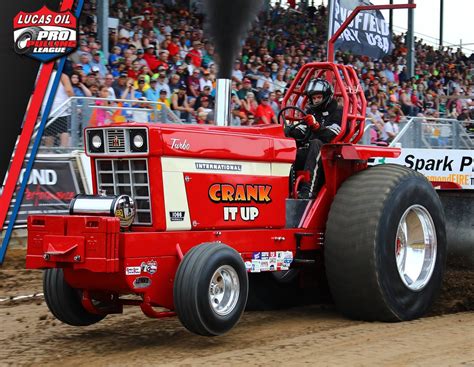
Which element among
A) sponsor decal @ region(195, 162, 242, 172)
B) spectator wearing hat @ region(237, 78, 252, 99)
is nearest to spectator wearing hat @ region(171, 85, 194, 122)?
spectator wearing hat @ region(237, 78, 252, 99)

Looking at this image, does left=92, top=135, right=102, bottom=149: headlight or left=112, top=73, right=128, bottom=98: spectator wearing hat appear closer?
left=92, top=135, right=102, bottom=149: headlight

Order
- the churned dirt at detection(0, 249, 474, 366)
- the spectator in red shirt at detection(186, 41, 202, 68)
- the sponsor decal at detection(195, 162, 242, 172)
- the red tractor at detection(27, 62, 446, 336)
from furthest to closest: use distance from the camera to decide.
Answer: the spectator in red shirt at detection(186, 41, 202, 68)
the sponsor decal at detection(195, 162, 242, 172)
the red tractor at detection(27, 62, 446, 336)
the churned dirt at detection(0, 249, 474, 366)

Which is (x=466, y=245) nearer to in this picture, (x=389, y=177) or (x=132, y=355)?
(x=389, y=177)

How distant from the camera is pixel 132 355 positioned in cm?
492

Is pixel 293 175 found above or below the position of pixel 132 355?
above

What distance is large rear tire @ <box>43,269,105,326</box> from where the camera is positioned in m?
5.42

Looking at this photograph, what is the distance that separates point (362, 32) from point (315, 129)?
30.4 ft

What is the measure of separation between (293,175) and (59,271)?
1964 mm

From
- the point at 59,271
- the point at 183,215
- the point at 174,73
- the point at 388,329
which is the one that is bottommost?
the point at 388,329

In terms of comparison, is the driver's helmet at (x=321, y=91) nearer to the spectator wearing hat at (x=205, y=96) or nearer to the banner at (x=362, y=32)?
the spectator wearing hat at (x=205, y=96)

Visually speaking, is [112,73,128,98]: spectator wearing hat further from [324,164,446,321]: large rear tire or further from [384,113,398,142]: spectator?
[324,164,446,321]: large rear tire

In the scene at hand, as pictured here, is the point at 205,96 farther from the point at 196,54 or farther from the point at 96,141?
the point at 96,141

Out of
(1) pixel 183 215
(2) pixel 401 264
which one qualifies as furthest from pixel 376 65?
(1) pixel 183 215

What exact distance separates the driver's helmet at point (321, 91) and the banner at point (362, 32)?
23.2 feet
